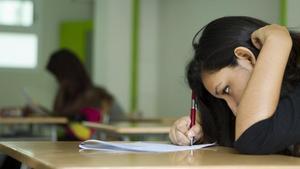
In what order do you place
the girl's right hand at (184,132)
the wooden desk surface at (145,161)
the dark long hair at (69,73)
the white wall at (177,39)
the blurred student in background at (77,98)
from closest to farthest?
the wooden desk surface at (145,161) → the girl's right hand at (184,132) → the blurred student in background at (77,98) → the dark long hair at (69,73) → the white wall at (177,39)

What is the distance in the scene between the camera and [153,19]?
7.08m

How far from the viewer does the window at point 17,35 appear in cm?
696

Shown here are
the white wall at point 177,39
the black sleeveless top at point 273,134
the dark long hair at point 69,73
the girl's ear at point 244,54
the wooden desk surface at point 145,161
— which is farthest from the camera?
the white wall at point 177,39

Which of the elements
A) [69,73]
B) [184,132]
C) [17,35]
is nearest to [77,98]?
[69,73]

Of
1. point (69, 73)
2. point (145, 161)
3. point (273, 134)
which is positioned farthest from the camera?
point (69, 73)

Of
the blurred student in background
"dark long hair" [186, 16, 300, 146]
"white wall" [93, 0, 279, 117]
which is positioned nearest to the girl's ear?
"dark long hair" [186, 16, 300, 146]

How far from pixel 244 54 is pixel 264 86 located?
15 centimetres

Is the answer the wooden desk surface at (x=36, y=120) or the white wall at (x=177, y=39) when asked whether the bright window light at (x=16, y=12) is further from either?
the wooden desk surface at (x=36, y=120)

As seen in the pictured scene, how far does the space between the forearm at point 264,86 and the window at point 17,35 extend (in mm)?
5869

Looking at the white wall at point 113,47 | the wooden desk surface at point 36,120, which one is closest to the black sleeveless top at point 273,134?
the wooden desk surface at point 36,120

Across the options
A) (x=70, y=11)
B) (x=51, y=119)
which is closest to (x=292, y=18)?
(x=51, y=119)

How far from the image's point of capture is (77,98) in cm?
454

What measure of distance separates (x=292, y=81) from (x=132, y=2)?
565cm

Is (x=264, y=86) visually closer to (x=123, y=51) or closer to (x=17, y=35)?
(x=123, y=51)
